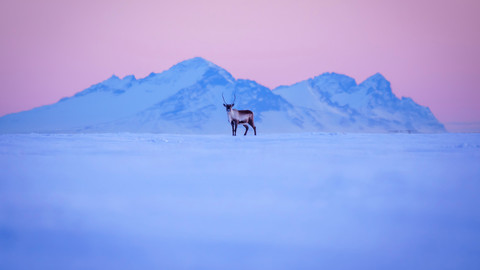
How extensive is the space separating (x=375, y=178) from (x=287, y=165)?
4.41 ft

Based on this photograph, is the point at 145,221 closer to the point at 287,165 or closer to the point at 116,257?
the point at 116,257

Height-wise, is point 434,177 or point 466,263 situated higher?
point 434,177

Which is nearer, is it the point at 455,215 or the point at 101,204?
the point at 455,215

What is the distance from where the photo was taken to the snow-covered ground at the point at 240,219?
7.00ft

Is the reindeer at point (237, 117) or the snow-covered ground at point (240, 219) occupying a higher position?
the reindeer at point (237, 117)

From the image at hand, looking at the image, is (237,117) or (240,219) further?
(237,117)

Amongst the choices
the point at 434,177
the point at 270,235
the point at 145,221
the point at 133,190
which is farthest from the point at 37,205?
the point at 434,177

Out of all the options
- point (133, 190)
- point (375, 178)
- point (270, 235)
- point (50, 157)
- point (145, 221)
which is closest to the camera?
point (270, 235)

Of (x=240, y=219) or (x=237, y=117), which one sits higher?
(x=237, y=117)

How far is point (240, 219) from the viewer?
269 centimetres

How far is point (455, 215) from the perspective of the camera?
2.75m

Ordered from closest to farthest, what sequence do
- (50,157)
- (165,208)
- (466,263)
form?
(466,263) < (165,208) < (50,157)

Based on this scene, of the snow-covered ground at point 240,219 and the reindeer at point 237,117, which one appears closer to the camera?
the snow-covered ground at point 240,219

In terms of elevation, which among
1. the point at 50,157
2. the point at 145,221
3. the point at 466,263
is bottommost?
the point at 466,263
